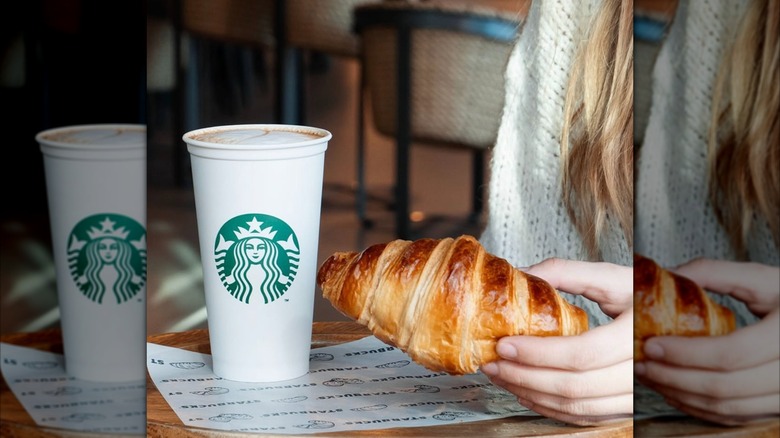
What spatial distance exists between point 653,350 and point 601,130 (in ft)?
0.57

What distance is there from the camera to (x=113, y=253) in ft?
2.14

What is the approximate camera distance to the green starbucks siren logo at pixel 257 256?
580 mm

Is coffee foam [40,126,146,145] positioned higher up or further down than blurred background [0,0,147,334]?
further down

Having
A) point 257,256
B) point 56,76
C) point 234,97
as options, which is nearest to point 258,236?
point 257,256

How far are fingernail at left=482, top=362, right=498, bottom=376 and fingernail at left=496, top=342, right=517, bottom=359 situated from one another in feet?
0.04

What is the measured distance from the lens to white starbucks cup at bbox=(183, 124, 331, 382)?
576mm

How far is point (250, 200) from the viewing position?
0.58 metres

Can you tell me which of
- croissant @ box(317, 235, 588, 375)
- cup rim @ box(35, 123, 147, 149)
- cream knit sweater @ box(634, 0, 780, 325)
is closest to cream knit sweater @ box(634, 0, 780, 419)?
cream knit sweater @ box(634, 0, 780, 325)

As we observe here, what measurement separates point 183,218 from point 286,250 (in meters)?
0.09

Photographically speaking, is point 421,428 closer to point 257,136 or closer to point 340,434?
point 340,434

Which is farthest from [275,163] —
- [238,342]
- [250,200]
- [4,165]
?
[4,165]

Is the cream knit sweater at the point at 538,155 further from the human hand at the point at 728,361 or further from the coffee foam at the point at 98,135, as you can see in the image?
the coffee foam at the point at 98,135

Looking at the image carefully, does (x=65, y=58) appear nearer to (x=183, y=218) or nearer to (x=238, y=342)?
(x=183, y=218)

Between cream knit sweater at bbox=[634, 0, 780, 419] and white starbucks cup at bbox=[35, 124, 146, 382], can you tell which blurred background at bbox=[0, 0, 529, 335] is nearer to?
white starbucks cup at bbox=[35, 124, 146, 382]
